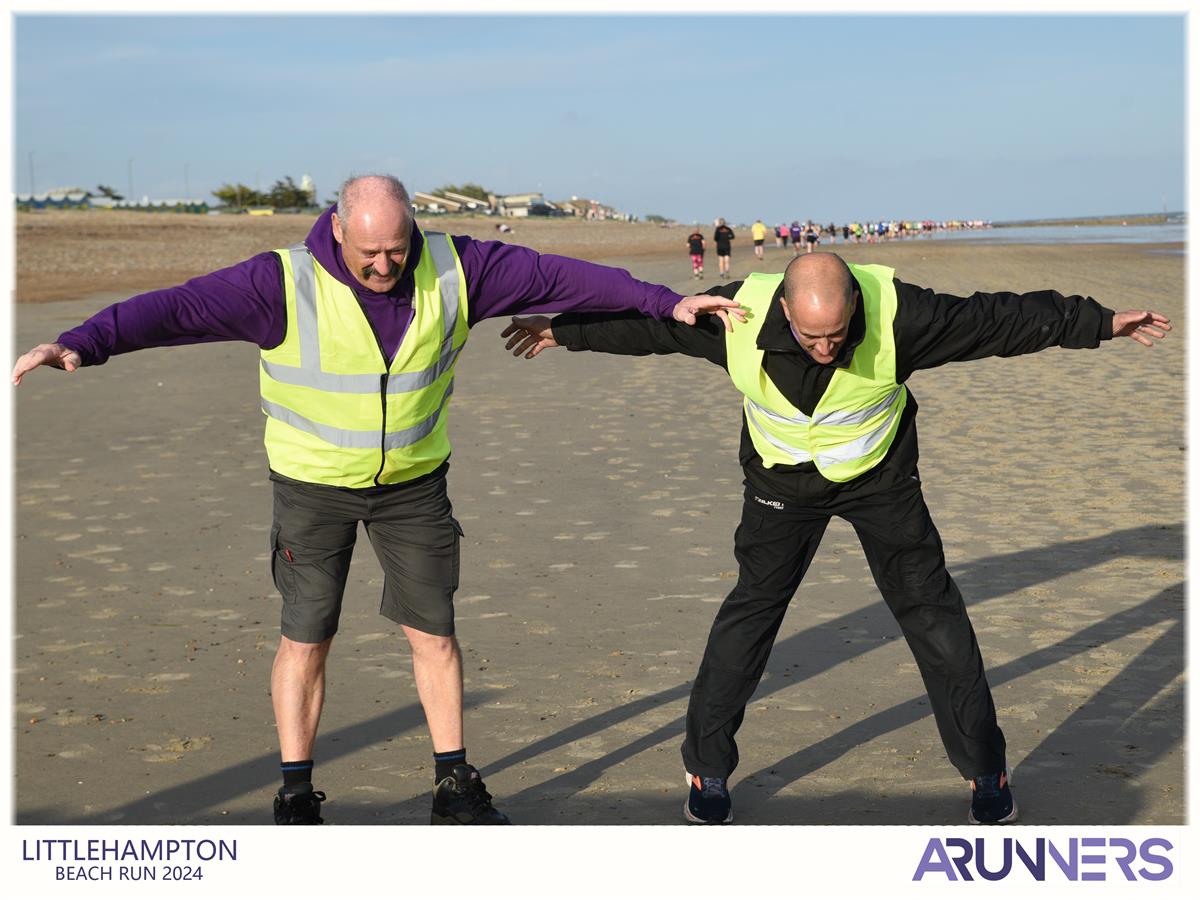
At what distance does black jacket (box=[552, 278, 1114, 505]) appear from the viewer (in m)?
4.52

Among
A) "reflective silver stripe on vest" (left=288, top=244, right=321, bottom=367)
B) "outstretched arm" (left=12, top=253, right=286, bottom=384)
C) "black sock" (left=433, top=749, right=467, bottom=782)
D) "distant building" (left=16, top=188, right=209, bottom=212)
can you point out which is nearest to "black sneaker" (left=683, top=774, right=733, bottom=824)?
"black sock" (left=433, top=749, right=467, bottom=782)

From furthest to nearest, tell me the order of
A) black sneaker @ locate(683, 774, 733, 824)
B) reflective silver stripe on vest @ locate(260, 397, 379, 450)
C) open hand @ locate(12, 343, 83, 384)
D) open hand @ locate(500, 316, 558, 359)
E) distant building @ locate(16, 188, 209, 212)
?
1. distant building @ locate(16, 188, 209, 212)
2. open hand @ locate(500, 316, 558, 359)
3. black sneaker @ locate(683, 774, 733, 824)
4. reflective silver stripe on vest @ locate(260, 397, 379, 450)
5. open hand @ locate(12, 343, 83, 384)

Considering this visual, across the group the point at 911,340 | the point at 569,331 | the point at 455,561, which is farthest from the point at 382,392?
the point at 911,340

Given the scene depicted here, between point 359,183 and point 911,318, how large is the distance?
5.67 feet

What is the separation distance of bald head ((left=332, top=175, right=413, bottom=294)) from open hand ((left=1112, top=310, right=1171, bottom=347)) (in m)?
2.25

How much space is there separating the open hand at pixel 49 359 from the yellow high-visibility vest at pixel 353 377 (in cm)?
58

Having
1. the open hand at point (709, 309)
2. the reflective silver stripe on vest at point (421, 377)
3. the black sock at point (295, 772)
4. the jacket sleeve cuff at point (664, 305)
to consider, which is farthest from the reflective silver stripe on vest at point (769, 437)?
the black sock at point (295, 772)

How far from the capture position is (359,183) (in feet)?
14.3

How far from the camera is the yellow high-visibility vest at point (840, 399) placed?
454 cm

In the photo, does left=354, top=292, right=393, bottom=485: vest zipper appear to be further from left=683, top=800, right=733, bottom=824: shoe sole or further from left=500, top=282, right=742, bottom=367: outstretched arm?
left=683, top=800, right=733, bottom=824: shoe sole

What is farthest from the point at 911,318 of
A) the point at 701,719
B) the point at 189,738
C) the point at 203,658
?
the point at 203,658

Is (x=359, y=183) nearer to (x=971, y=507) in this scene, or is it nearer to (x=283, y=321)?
(x=283, y=321)

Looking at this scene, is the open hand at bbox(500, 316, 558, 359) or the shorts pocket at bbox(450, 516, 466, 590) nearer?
the shorts pocket at bbox(450, 516, 466, 590)

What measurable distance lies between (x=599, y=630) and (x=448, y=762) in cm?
226
